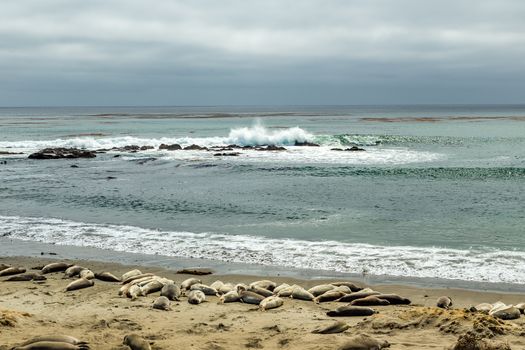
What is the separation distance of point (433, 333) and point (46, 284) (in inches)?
281

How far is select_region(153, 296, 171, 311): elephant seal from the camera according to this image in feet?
29.0

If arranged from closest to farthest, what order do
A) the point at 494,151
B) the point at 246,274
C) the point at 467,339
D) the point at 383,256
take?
the point at 467,339 < the point at 246,274 < the point at 383,256 < the point at 494,151

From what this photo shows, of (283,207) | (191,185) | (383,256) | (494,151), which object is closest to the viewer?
(383,256)

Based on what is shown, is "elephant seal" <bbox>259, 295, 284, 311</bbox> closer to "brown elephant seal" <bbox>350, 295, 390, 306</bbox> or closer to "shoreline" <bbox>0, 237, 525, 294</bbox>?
"brown elephant seal" <bbox>350, 295, 390, 306</bbox>

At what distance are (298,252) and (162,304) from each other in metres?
4.80

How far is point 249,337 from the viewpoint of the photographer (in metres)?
7.45

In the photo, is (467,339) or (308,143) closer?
(467,339)

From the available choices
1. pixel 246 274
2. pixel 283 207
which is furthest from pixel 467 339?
pixel 283 207

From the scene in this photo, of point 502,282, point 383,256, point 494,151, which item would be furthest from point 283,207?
point 494,151

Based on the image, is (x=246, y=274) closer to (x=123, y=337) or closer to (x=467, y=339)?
(x=123, y=337)

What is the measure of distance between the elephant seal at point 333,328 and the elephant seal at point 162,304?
2532 millimetres

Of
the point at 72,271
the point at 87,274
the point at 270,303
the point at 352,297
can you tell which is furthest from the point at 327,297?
the point at 72,271

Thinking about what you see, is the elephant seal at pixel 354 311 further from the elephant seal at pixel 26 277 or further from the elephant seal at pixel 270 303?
the elephant seal at pixel 26 277

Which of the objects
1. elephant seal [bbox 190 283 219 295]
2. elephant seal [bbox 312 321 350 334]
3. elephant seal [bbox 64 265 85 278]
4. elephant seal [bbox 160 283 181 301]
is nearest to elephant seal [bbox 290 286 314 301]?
elephant seal [bbox 190 283 219 295]
